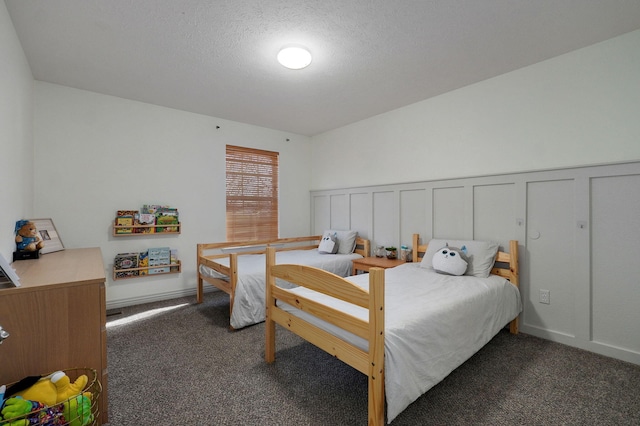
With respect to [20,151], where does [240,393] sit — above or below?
below

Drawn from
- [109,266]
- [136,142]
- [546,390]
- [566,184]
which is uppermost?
[136,142]

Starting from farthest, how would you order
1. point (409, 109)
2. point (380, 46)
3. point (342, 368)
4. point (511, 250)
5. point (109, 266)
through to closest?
point (409, 109) < point (109, 266) < point (511, 250) < point (380, 46) < point (342, 368)

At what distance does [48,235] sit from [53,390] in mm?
2014

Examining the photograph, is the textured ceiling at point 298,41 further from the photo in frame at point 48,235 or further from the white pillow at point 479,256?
the white pillow at point 479,256

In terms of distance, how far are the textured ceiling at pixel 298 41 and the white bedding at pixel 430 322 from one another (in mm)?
1882

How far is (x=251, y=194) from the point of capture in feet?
14.0

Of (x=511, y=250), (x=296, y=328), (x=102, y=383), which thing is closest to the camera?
(x=102, y=383)

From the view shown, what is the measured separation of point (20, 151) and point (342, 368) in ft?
9.86

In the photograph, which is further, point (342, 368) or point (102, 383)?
point (342, 368)

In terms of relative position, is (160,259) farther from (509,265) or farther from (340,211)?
(509,265)

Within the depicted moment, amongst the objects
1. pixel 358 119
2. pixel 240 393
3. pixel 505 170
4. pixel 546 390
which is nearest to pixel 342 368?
pixel 240 393

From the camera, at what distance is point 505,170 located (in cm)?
268

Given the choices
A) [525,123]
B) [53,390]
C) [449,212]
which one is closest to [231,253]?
[53,390]

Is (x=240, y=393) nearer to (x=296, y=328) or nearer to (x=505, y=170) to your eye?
(x=296, y=328)
